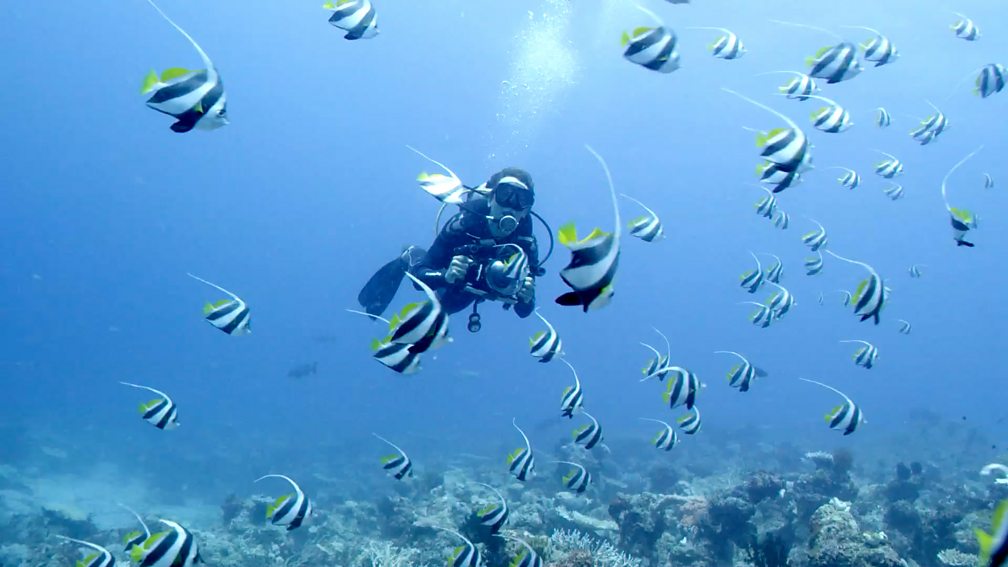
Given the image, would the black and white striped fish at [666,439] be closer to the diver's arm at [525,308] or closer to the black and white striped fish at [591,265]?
the diver's arm at [525,308]

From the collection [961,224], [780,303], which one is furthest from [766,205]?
[961,224]

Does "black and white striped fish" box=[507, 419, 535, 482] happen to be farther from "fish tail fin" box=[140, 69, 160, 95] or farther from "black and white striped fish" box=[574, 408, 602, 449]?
"fish tail fin" box=[140, 69, 160, 95]

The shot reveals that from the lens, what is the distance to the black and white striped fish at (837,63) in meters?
4.64

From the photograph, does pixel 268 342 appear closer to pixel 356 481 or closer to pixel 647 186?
pixel 647 186

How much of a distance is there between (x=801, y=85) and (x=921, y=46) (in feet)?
118

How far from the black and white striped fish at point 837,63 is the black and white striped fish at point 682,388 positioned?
2.62m

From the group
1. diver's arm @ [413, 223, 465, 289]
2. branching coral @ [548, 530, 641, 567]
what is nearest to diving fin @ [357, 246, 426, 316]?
diver's arm @ [413, 223, 465, 289]

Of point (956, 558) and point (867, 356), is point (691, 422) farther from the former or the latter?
point (956, 558)

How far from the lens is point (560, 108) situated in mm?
77938

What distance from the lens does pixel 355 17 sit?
4246 millimetres

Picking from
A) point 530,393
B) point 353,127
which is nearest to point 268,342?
point 353,127

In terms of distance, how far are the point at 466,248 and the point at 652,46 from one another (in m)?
3.25

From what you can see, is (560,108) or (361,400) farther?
(560,108)

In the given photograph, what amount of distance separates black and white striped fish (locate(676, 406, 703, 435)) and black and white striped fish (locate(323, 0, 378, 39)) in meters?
4.55
